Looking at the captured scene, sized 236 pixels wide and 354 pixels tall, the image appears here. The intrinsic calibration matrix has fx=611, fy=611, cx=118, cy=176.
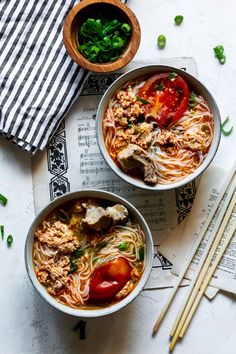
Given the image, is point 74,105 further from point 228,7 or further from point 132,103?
point 228,7

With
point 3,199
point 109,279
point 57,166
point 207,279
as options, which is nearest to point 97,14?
point 57,166

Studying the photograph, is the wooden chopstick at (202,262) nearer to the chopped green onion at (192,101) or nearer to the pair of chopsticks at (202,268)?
the pair of chopsticks at (202,268)

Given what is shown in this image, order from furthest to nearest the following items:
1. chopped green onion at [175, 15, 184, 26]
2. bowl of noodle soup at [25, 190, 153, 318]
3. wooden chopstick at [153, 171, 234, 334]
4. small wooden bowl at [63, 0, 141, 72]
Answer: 1. chopped green onion at [175, 15, 184, 26]
2. wooden chopstick at [153, 171, 234, 334]
3. small wooden bowl at [63, 0, 141, 72]
4. bowl of noodle soup at [25, 190, 153, 318]

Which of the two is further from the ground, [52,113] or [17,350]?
[52,113]

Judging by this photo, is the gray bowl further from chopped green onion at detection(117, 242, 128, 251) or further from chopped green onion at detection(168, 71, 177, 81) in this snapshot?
chopped green onion at detection(117, 242, 128, 251)

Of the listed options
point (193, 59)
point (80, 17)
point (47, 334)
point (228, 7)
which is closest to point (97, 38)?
point (80, 17)

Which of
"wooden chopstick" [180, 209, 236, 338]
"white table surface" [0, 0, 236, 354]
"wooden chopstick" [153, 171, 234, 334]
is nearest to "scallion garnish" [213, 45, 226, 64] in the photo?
"white table surface" [0, 0, 236, 354]
